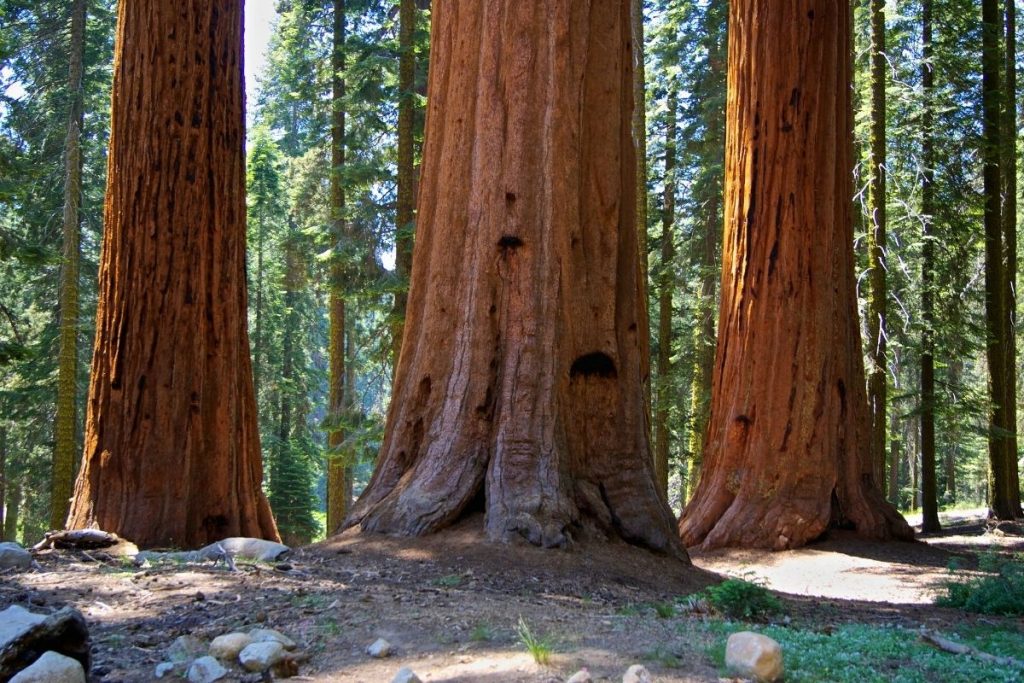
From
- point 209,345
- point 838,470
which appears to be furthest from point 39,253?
point 838,470

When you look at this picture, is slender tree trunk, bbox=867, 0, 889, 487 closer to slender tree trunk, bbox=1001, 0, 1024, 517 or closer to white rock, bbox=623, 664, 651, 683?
slender tree trunk, bbox=1001, 0, 1024, 517

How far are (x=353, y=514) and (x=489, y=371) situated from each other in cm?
145

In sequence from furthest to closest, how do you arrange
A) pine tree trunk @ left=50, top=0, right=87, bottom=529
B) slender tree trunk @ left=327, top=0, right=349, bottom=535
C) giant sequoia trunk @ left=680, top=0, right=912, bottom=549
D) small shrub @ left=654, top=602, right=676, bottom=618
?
slender tree trunk @ left=327, top=0, right=349, bottom=535 → pine tree trunk @ left=50, top=0, right=87, bottom=529 → giant sequoia trunk @ left=680, top=0, right=912, bottom=549 → small shrub @ left=654, top=602, right=676, bottom=618

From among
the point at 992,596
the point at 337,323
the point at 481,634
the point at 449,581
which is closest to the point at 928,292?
the point at 992,596

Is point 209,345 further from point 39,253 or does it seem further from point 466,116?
point 39,253

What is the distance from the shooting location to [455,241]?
23.1ft

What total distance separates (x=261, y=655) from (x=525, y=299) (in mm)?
3720

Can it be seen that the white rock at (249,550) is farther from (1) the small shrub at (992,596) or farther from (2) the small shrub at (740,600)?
(1) the small shrub at (992,596)

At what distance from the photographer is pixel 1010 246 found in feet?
64.2

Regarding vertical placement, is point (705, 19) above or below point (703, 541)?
above

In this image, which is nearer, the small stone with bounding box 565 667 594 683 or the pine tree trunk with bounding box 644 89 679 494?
the small stone with bounding box 565 667 594 683

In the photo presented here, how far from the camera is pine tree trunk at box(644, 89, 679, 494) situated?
20.8 meters

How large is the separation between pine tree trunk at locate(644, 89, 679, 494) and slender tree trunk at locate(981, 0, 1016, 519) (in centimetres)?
608

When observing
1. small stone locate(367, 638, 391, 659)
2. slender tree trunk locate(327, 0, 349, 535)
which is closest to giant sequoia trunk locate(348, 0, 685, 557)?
small stone locate(367, 638, 391, 659)
